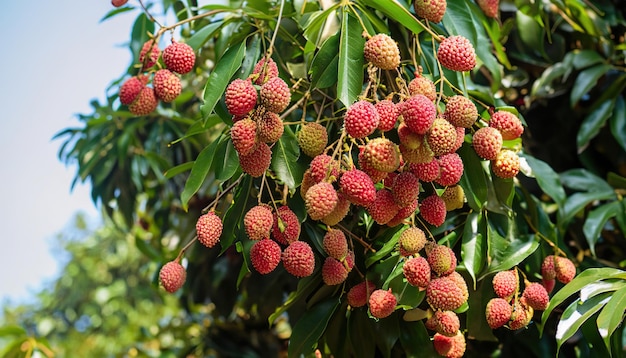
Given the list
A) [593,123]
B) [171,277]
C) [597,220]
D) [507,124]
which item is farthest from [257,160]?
[593,123]

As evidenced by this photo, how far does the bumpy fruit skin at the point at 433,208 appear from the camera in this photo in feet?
3.35

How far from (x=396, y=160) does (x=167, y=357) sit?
1.80m

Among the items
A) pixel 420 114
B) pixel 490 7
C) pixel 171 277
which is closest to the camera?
pixel 420 114

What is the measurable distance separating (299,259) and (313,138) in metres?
0.18

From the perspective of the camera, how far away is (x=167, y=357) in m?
2.46

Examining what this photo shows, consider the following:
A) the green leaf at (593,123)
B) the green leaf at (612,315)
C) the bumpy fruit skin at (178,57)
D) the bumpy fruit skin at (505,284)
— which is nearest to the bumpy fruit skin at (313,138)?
the bumpy fruit skin at (178,57)

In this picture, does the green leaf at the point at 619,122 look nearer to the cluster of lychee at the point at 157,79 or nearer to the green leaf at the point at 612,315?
the green leaf at the point at 612,315

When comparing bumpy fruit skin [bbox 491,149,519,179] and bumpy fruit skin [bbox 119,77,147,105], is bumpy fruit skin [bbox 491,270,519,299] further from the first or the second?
bumpy fruit skin [bbox 119,77,147,105]

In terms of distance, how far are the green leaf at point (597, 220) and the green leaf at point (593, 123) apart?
0.17 metres

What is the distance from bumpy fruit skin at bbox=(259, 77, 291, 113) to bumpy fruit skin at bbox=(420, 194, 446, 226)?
27cm

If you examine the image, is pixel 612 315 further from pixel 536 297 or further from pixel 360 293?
pixel 360 293

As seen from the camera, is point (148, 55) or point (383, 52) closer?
point (383, 52)

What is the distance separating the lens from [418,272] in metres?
0.99

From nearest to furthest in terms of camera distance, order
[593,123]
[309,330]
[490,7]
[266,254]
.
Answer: [266,254]
[309,330]
[490,7]
[593,123]
